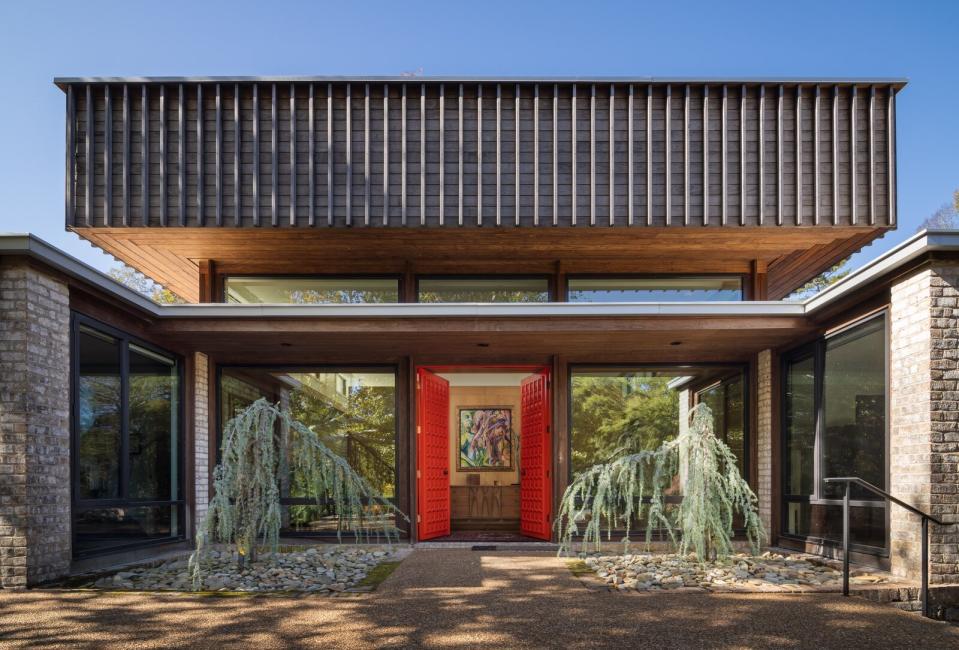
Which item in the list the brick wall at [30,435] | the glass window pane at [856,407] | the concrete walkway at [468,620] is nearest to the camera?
the concrete walkway at [468,620]

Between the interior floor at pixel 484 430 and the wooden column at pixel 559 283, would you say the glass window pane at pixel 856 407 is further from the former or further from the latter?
the interior floor at pixel 484 430

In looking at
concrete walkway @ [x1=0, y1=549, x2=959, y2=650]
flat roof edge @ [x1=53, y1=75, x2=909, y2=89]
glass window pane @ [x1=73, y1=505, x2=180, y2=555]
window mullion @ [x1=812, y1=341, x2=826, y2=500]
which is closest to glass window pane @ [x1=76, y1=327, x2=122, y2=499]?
glass window pane @ [x1=73, y1=505, x2=180, y2=555]

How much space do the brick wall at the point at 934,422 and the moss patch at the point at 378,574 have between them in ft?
14.8

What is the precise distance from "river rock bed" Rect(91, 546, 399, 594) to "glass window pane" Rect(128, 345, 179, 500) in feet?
3.48

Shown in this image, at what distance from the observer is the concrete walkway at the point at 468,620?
16.6ft

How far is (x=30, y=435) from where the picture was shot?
677cm

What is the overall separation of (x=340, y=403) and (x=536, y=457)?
2.79 m

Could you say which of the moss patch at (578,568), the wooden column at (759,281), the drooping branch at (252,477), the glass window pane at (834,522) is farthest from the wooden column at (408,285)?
the glass window pane at (834,522)

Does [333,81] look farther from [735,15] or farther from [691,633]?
[735,15]

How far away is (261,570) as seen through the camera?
304 inches

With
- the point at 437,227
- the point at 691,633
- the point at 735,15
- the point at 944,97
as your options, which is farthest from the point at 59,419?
the point at 944,97

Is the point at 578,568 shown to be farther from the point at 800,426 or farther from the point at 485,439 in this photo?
the point at 485,439

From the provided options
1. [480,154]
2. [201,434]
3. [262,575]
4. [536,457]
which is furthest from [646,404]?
[201,434]

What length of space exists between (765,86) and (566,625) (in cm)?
739
